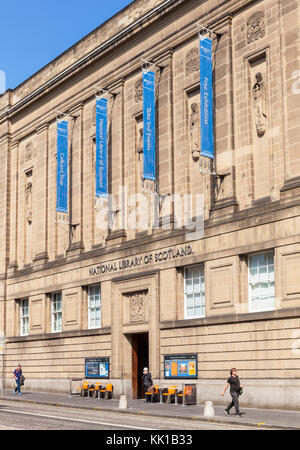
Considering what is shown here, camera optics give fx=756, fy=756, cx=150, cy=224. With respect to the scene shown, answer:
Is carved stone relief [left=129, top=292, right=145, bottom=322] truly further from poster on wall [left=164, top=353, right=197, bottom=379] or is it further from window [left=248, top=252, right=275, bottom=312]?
window [left=248, top=252, right=275, bottom=312]

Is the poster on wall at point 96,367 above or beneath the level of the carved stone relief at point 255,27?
beneath

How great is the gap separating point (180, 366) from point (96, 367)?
7398 millimetres

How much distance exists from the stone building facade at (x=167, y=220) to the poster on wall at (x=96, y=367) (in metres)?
0.38

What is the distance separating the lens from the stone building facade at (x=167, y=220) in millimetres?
30094

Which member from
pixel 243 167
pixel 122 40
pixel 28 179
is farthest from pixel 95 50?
pixel 243 167

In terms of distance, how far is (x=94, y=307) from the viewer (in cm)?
4159

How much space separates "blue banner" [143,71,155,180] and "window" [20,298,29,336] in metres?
16.5

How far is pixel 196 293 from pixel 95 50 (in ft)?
52.9

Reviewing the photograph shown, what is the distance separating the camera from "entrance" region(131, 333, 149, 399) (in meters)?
38.1

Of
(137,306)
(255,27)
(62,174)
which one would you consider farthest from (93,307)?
(255,27)

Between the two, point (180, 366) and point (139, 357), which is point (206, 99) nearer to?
point (180, 366)

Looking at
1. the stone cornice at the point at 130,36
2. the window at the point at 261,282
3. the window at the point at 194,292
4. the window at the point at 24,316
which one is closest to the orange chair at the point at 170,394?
the window at the point at 194,292

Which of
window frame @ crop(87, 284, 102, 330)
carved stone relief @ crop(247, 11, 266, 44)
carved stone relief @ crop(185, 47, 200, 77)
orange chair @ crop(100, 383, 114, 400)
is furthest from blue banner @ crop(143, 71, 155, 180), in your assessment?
orange chair @ crop(100, 383, 114, 400)

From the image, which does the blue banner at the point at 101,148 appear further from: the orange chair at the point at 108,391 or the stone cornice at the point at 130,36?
the orange chair at the point at 108,391
